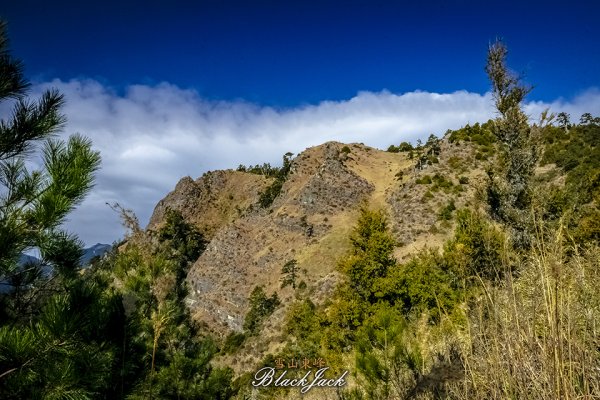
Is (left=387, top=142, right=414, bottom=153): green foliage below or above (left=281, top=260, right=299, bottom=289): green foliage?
above

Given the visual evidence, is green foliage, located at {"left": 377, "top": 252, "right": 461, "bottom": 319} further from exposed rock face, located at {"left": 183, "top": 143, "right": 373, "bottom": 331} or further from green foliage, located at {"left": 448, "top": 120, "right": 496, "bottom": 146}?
green foliage, located at {"left": 448, "top": 120, "right": 496, "bottom": 146}

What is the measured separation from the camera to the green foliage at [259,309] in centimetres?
4441

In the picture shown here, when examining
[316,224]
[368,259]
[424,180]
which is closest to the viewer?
[368,259]

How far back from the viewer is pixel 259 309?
151 ft

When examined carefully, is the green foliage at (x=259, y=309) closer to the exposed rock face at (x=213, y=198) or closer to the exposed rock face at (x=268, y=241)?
the exposed rock face at (x=268, y=241)

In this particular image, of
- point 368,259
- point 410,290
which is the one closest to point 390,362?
point 410,290

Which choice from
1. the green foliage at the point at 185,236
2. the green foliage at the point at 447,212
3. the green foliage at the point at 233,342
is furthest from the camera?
the green foliage at the point at 185,236

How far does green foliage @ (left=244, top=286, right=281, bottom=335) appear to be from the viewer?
1748 inches

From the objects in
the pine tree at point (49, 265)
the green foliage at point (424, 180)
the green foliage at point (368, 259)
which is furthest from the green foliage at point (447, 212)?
the pine tree at point (49, 265)

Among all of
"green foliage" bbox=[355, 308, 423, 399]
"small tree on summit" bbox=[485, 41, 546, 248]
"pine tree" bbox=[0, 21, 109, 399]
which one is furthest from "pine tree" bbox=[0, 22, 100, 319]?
"small tree on summit" bbox=[485, 41, 546, 248]

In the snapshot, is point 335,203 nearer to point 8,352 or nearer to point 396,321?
point 396,321

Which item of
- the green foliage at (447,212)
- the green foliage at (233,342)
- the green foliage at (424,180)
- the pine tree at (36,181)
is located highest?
the green foliage at (424,180)

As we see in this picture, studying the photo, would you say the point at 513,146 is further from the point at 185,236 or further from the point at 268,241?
the point at 185,236

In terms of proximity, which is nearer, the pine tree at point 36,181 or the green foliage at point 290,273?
the pine tree at point 36,181
